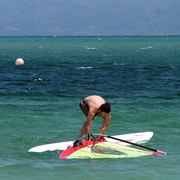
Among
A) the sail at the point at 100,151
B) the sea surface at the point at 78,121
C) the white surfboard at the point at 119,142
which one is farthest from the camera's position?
the white surfboard at the point at 119,142

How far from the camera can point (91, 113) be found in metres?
15.8

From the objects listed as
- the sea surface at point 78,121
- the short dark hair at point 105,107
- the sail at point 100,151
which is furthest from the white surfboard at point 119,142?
the short dark hair at point 105,107

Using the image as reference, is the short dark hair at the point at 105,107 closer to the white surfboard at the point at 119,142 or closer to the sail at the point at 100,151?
the sail at the point at 100,151

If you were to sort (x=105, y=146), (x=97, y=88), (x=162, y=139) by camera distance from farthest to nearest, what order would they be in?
1. (x=97, y=88)
2. (x=162, y=139)
3. (x=105, y=146)

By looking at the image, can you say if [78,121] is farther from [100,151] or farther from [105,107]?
[100,151]

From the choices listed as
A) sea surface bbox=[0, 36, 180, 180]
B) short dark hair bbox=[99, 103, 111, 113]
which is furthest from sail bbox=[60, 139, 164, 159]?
short dark hair bbox=[99, 103, 111, 113]

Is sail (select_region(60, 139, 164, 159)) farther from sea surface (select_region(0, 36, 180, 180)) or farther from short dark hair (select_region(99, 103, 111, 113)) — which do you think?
short dark hair (select_region(99, 103, 111, 113))

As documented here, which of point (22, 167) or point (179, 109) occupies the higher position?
point (179, 109)

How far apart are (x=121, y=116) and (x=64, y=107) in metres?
4.13

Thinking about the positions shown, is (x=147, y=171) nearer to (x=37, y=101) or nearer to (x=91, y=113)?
(x=91, y=113)

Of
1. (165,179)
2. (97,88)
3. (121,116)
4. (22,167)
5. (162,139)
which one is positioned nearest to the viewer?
(165,179)

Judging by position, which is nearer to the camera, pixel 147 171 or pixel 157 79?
pixel 147 171

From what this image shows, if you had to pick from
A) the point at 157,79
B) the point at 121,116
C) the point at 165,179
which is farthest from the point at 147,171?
the point at 157,79

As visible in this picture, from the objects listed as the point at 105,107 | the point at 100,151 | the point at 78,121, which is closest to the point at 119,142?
the point at 100,151
